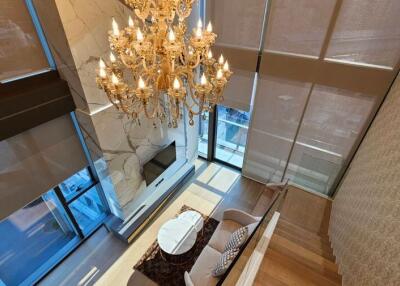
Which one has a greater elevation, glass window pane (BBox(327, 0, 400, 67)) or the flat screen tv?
glass window pane (BBox(327, 0, 400, 67))

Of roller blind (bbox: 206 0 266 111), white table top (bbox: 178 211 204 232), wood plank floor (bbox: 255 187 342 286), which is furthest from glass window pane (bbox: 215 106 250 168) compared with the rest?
wood plank floor (bbox: 255 187 342 286)

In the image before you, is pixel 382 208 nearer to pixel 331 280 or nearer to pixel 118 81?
pixel 331 280

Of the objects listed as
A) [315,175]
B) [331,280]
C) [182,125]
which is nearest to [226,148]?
[182,125]

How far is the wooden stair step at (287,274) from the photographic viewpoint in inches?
106

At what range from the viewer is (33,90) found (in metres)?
2.73

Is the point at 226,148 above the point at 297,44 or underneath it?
underneath

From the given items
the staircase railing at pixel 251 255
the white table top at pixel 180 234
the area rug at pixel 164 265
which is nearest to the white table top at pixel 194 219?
the white table top at pixel 180 234

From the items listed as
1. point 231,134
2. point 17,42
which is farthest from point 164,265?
point 17,42

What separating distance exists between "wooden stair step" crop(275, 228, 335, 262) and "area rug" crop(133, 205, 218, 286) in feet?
5.58

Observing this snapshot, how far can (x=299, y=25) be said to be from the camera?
3.63m

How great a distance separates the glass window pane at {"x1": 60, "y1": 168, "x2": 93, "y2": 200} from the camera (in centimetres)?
405

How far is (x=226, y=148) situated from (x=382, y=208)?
4.42m

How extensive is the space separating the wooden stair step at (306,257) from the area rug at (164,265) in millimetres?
1765

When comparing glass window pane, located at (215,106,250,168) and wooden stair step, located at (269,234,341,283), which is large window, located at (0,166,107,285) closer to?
glass window pane, located at (215,106,250,168)
